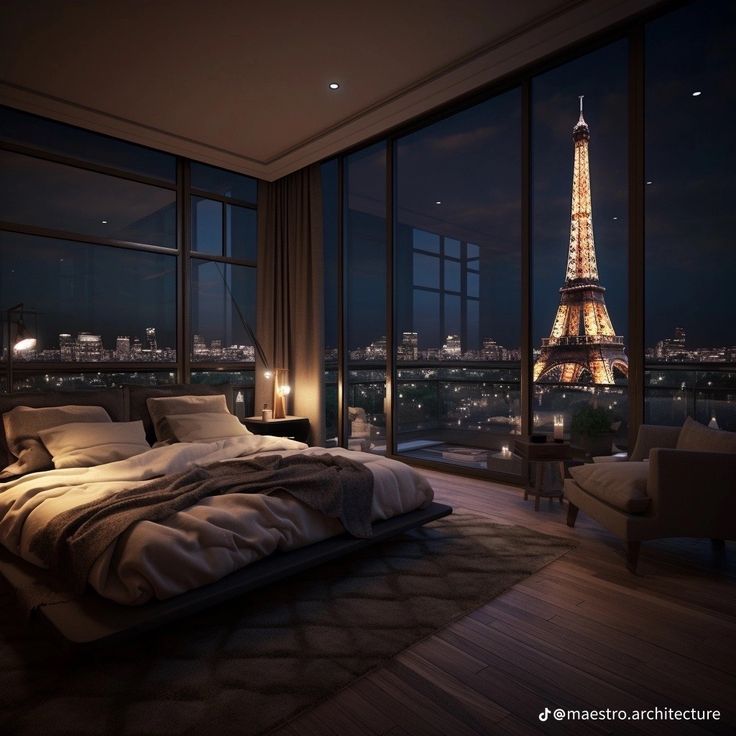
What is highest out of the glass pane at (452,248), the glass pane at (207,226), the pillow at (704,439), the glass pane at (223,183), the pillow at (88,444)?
the glass pane at (223,183)

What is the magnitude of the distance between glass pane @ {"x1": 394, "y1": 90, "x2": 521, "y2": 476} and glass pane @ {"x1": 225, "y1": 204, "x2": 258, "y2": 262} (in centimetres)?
183

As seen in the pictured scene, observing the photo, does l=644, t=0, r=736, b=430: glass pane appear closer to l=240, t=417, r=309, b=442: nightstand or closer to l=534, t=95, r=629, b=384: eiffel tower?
l=534, t=95, r=629, b=384: eiffel tower

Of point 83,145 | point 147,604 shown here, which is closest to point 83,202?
point 83,145

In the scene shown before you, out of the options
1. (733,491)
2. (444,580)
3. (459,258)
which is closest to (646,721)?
(444,580)

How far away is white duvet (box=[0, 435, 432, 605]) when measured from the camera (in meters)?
1.94

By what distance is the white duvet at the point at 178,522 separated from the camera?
6.35ft

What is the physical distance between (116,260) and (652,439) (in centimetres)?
492

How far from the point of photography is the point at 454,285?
5547 millimetres

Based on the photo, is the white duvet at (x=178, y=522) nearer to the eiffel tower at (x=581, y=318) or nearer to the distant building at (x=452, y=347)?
the eiffel tower at (x=581, y=318)

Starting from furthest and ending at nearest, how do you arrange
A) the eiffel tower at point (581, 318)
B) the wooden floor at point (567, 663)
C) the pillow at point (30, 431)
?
the eiffel tower at point (581, 318)
the pillow at point (30, 431)
the wooden floor at point (567, 663)

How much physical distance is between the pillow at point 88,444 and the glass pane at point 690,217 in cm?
367

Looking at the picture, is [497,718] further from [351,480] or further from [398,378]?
[398,378]

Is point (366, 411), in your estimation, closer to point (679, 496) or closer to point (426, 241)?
point (426, 241)

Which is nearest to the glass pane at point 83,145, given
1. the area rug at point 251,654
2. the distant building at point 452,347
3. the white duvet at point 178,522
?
the white duvet at point 178,522
